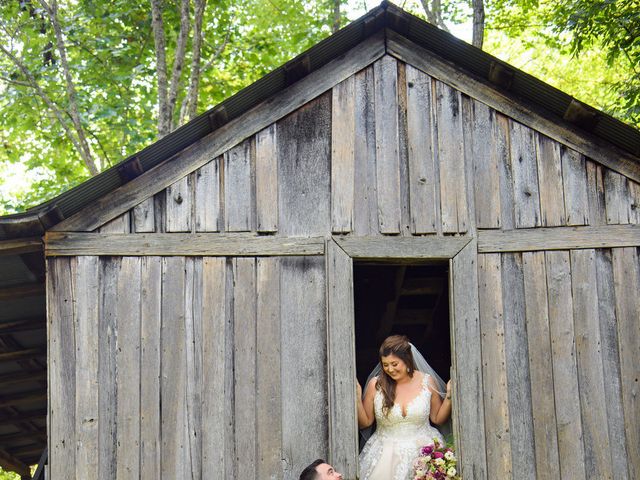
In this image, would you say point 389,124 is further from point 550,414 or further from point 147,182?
point 550,414

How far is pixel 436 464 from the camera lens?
7832mm

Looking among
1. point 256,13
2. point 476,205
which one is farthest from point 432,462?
point 256,13

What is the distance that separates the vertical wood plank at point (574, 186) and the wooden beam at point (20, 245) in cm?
415

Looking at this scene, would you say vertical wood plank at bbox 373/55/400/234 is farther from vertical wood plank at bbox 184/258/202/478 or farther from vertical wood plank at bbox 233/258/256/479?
vertical wood plank at bbox 184/258/202/478

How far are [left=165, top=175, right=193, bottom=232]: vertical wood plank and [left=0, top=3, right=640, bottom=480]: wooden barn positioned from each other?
0.02 meters

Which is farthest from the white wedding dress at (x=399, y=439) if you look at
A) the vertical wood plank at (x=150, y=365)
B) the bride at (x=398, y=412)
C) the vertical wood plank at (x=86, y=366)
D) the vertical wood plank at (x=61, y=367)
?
the vertical wood plank at (x=61, y=367)

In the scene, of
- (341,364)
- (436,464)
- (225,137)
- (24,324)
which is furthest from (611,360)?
(24,324)

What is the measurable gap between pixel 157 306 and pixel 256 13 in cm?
1318

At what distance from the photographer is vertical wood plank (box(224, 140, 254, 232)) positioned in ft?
26.5

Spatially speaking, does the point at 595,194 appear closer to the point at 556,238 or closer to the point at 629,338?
the point at 556,238

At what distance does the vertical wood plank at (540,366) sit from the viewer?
7.86 meters

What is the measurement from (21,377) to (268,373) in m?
4.54

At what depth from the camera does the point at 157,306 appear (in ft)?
25.9

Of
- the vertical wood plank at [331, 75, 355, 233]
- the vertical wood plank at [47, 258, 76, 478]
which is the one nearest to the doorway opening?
the vertical wood plank at [331, 75, 355, 233]
